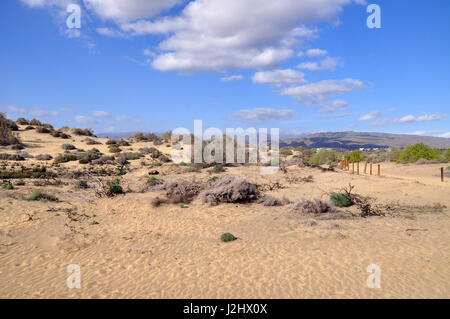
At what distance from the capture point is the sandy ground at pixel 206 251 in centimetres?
534

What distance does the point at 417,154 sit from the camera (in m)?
32.2

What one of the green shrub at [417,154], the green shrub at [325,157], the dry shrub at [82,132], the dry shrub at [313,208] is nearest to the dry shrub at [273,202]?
the dry shrub at [313,208]

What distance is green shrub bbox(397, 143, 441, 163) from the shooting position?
103 ft

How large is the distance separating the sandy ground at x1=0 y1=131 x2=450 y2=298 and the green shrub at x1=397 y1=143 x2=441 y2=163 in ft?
76.0

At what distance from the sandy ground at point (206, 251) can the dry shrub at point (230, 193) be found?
67 centimetres

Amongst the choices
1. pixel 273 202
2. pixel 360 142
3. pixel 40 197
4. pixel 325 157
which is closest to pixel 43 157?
pixel 40 197

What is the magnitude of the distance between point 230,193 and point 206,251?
215 inches

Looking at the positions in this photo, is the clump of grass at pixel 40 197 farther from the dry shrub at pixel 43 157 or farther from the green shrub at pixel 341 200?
the dry shrub at pixel 43 157

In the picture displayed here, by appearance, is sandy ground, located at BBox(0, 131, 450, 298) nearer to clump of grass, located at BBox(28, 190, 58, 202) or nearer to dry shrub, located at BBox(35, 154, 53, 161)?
clump of grass, located at BBox(28, 190, 58, 202)

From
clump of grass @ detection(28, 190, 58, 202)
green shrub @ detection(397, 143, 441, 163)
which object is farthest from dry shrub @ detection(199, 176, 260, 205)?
green shrub @ detection(397, 143, 441, 163)

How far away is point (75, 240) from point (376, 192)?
13593 millimetres
